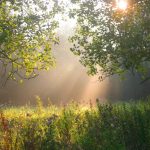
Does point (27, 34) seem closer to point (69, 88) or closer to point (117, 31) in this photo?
point (117, 31)

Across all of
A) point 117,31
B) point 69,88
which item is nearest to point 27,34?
point 117,31

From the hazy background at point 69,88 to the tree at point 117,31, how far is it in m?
21.1

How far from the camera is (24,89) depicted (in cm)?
4572

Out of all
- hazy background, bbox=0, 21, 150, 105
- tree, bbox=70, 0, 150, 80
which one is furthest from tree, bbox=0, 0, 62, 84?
hazy background, bbox=0, 21, 150, 105

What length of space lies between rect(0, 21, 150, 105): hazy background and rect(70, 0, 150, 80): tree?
832 inches

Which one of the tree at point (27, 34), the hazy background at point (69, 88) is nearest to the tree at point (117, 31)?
the tree at point (27, 34)

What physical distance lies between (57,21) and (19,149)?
38.1 feet

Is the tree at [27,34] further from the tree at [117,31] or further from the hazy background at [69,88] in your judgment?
the hazy background at [69,88]

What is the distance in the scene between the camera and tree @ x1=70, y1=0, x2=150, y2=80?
14.5m

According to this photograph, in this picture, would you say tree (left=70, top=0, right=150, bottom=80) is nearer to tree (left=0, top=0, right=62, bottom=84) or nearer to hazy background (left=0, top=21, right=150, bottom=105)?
tree (left=0, top=0, right=62, bottom=84)

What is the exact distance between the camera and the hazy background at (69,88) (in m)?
42.2

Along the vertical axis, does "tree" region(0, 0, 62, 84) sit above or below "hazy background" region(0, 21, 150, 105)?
below

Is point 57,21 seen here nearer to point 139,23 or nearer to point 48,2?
point 48,2

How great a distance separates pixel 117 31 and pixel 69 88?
33.7 metres
